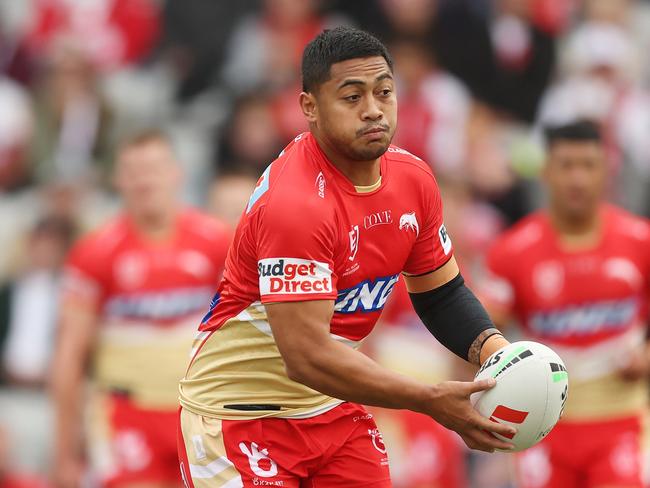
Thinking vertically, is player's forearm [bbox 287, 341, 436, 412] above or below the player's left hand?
below

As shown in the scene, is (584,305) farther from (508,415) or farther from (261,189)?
(261,189)

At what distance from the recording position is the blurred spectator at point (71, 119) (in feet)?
43.5

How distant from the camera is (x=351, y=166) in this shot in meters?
5.78

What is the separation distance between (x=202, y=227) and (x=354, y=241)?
4.03 meters

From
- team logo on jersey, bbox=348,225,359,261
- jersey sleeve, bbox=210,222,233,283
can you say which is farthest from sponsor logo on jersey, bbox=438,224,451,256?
jersey sleeve, bbox=210,222,233,283

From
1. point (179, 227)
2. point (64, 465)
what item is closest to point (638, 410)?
point (179, 227)

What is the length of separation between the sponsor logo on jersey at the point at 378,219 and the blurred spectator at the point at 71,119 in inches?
308

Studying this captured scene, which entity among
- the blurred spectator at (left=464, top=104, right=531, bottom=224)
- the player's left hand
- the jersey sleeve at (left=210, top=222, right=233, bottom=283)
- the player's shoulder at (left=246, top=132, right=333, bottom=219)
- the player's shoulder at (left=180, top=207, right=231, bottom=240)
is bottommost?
the player's left hand

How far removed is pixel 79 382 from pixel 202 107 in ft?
16.5

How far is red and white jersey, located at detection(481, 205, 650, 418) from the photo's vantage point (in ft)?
28.2

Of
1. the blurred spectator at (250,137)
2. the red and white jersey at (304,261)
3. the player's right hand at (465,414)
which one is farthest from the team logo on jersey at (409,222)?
the blurred spectator at (250,137)

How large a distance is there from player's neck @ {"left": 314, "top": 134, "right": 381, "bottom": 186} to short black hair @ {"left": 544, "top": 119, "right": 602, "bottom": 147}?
3.30 m

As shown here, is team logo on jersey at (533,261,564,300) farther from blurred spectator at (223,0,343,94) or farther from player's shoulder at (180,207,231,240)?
blurred spectator at (223,0,343,94)

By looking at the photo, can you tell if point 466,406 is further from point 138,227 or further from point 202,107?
point 202,107
